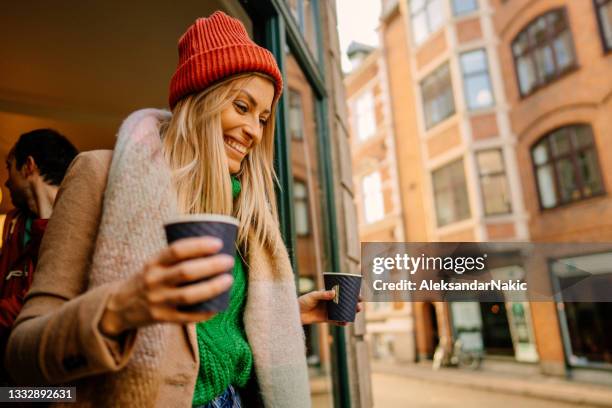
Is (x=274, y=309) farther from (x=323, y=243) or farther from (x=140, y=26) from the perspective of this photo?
(x=140, y=26)

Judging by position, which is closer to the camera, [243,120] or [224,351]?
[224,351]

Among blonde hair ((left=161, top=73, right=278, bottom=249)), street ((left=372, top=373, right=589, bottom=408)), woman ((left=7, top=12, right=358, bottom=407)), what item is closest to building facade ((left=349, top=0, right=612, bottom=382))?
street ((left=372, top=373, right=589, bottom=408))

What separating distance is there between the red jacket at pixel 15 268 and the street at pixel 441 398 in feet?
29.1

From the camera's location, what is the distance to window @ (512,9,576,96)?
1180 centimetres

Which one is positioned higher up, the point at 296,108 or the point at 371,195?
the point at 371,195

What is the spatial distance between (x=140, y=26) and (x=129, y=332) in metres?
3.28

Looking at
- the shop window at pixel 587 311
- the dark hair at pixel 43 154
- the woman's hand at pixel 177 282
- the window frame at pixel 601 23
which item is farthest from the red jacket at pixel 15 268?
the window frame at pixel 601 23

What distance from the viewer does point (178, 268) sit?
62 cm

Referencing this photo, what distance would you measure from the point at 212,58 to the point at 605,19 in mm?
13089

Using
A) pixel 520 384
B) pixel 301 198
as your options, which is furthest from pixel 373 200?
pixel 301 198

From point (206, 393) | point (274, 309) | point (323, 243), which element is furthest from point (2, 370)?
point (323, 243)

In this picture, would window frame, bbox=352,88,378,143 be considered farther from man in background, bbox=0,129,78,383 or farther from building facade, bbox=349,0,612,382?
man in background, bbox=0,129,78,383

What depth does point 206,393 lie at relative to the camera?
1.07 m

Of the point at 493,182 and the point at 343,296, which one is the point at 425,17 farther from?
the point at 343,296
